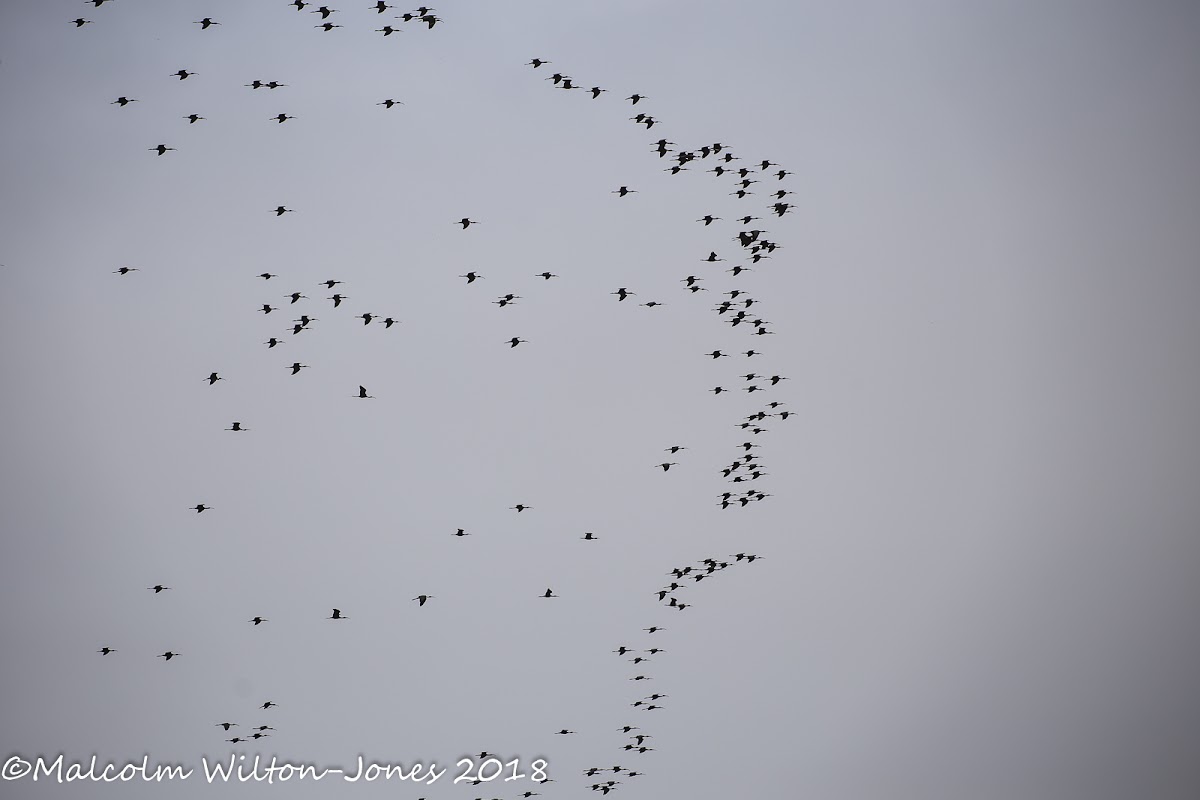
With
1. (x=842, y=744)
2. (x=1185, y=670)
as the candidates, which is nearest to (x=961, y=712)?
(x=842, y=744)

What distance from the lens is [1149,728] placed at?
101812 millimetres

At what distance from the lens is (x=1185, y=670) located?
328 feet

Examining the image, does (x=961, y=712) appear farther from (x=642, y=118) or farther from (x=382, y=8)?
(x=382, y=8)

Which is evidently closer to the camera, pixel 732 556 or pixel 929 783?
pixel 732 556

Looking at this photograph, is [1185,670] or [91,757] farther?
[1185,670]

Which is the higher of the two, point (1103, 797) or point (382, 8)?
point (382, 8)

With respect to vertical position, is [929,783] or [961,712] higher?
[961,712]

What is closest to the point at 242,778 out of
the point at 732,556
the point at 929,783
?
the point at 732,556

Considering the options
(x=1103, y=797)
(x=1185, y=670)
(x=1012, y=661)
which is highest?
(x=1012, y=661)

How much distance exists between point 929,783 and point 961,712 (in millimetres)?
12393

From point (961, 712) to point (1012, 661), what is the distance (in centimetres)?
722

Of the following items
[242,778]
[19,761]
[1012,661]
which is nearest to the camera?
[19,761]

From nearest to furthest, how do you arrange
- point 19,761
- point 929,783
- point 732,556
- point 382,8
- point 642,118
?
point 382,8
point 642,118
point 19,761
point 732,556
point 929,783

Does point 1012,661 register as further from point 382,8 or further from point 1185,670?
point 382,8
